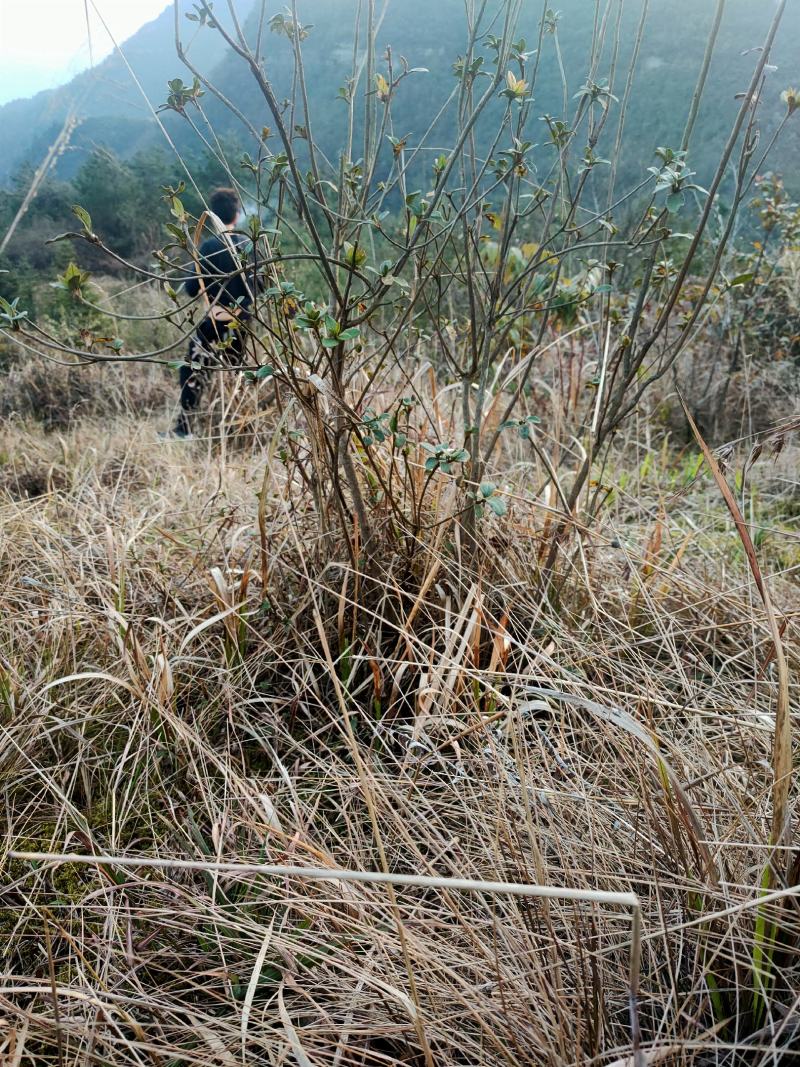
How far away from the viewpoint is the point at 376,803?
120cm

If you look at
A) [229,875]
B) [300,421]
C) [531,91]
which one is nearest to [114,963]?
[229,875]

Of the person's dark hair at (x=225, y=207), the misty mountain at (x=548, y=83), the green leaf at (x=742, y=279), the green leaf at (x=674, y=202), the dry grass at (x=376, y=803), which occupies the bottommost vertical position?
the misty mountain at (x=548, y=83)

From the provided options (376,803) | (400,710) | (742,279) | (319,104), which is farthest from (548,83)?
(376,803)

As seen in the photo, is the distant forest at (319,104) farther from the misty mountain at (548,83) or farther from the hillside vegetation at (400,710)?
the hillside vegetation at (400,710)

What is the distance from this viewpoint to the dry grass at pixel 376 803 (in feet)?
2.76

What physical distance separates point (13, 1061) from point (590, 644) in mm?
1152

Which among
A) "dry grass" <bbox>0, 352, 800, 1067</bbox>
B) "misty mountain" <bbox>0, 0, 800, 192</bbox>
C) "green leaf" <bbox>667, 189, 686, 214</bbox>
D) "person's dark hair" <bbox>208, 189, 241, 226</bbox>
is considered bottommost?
"misty mountain" <bbox>0, 0, 800, 192</bbox>

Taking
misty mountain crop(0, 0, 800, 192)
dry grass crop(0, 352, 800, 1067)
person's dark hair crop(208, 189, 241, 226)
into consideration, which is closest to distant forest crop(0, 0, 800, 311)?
misty mountain crop(0, 0, 800, 192)

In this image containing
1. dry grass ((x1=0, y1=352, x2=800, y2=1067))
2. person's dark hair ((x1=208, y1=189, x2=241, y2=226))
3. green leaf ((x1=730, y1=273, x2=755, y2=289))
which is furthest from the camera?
person's dark hair ((x1=208, y1=189, x2=241, y2=226))

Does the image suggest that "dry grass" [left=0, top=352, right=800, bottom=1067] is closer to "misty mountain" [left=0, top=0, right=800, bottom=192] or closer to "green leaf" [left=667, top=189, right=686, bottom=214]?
"green leaf" [left=667, top=189, right=686, bottom=214]

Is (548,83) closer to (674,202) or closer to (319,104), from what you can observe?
(319,104)

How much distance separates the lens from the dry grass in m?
0.84

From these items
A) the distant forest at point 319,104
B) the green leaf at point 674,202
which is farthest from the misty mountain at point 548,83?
the green leaf at point 674,202

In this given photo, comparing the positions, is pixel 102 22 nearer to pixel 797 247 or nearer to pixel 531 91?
pixel 531 91
